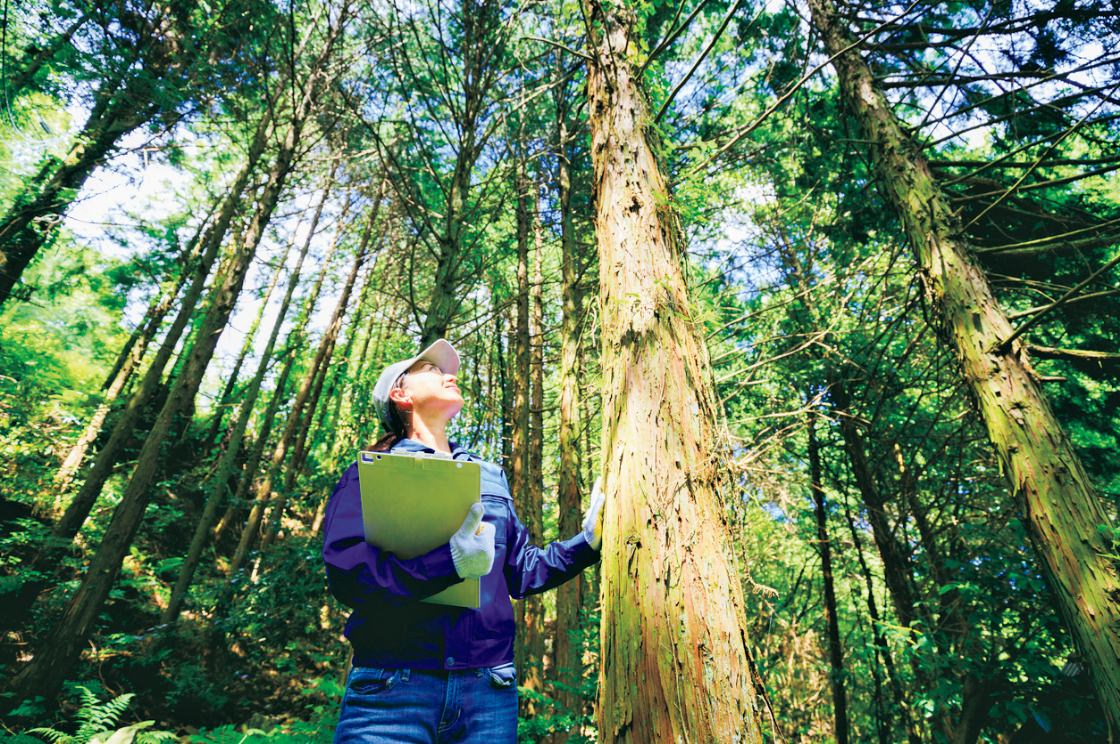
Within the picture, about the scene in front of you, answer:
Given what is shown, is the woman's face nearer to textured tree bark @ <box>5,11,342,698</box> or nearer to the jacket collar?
the jacket collar

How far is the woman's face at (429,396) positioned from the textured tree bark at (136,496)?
187 inches

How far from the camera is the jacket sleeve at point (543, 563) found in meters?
1.83

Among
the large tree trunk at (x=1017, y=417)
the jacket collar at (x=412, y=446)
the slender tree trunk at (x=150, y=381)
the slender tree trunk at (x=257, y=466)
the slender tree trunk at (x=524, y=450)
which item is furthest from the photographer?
the slender tree trunk at (x=257, y=466)

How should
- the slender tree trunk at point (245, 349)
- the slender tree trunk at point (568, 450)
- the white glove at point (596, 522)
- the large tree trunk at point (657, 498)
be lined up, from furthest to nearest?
the slender tree trunk at point (245, 349), the slender tree trunk at point (568, 450), the white glove at point (596, 522), the large tree trunk at point (657, 498)

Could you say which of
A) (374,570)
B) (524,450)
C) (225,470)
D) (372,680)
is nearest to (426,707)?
(372,680)

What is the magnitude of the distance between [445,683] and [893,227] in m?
6.09

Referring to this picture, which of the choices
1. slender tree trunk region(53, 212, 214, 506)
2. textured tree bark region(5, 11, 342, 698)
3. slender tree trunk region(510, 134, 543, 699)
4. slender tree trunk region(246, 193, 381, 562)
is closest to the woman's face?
slender tree trunk region(510, 134, 543, 699)

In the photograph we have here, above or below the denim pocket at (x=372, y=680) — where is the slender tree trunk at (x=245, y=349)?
above

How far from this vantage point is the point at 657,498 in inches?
55.1

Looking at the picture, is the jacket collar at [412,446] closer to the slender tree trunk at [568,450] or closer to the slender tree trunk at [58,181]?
the slender tree trunk at [568,450]

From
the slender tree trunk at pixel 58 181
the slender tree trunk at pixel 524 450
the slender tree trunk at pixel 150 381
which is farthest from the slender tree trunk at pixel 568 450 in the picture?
the slender tree trunk at pixel 58 181

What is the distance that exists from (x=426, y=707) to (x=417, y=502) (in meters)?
0.69

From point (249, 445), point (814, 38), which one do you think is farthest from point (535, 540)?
point (249, 445)

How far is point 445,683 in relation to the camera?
1546 mm
